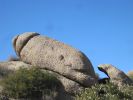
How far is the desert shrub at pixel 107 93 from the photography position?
32031 millimetres

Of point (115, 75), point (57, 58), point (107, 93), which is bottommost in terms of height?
point (107, 93)

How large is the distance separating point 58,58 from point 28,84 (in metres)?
4.79

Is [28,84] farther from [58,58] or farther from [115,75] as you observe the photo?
[115,75]

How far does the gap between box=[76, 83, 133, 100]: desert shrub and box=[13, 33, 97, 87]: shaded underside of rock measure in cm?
531

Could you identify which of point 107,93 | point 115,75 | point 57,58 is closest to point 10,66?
point 57,58

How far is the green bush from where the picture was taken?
3631 centimetres

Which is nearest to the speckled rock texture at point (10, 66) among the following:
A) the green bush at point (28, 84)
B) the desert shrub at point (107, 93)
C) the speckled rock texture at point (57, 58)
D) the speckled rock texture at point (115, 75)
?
the speckled rock texture at point (57, 58)

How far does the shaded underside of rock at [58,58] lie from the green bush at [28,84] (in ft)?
8.26

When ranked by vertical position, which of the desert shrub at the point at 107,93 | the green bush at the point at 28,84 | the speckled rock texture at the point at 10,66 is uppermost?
the speckled rock texture at the point at 10,66

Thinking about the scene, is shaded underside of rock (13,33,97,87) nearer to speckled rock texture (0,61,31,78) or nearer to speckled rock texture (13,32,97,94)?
speckled rock texture (13,32,97,94)

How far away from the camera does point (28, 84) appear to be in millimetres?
36812

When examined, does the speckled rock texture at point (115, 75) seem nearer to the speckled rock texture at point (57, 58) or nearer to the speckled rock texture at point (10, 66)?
the speckled rock texture at point (57, 58)

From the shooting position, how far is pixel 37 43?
4166cm

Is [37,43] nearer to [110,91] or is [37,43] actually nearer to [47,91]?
[47,91]
